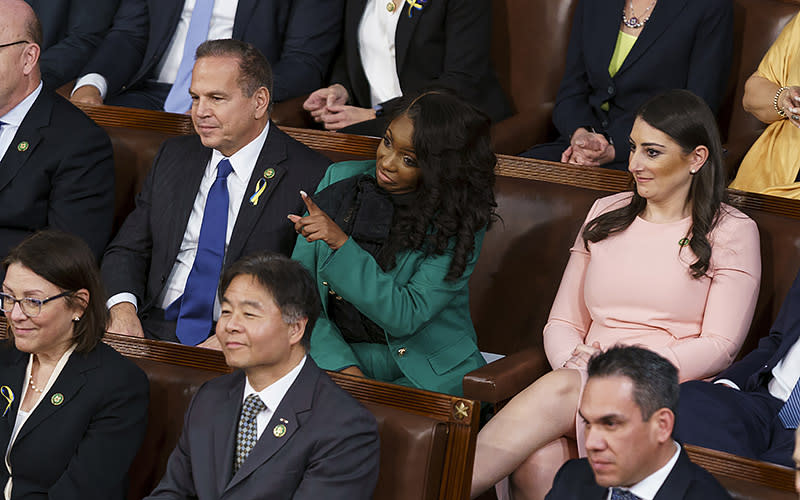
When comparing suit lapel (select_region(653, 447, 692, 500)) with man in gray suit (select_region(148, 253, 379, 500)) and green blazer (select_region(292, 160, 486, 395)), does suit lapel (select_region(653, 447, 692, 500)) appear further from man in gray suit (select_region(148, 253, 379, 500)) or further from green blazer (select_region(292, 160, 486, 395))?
green blazer (select_region(292, 160, 486, 395))

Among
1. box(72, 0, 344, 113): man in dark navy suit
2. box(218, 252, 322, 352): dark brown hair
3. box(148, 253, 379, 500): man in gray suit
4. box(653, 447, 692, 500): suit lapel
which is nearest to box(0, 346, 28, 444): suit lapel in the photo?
box(148, 253, 379, 500): man in gray suit

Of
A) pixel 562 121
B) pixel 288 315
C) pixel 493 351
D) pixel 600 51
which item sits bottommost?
pixel 493 351

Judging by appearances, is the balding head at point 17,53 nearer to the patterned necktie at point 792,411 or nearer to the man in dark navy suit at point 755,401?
the man in dark navy suit at point 755,401

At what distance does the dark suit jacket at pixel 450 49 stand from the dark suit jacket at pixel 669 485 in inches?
61.2

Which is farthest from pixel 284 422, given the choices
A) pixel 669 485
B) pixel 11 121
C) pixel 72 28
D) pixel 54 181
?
pixel 72 28

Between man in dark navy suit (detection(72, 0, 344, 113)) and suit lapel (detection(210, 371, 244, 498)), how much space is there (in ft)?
4.81

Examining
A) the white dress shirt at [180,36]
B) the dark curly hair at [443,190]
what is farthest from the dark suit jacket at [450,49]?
the dark curly hair at [443,190]

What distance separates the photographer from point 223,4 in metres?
3.39

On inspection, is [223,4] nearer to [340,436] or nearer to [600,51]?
[600,51]

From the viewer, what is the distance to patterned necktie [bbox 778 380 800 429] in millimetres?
2059

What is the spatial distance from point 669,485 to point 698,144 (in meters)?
0.89

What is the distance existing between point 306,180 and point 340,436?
899mm

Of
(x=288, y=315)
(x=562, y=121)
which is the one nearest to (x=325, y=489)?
(x=288, y=315)

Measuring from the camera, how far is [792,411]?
2.07 m
